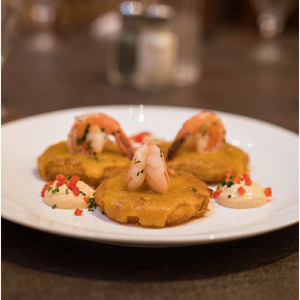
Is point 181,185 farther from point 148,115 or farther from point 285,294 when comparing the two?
point 148,115

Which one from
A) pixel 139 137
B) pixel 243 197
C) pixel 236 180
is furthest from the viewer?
pixel 139 137

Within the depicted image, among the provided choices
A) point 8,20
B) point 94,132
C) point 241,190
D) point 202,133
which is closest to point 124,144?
point 94,132

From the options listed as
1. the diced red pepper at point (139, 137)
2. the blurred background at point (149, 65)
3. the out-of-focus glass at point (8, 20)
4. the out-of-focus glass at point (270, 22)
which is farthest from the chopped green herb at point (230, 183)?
the out-of-focus glass at point (270, 22)

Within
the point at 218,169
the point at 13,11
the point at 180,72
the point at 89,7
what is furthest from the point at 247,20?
the point at 218,169

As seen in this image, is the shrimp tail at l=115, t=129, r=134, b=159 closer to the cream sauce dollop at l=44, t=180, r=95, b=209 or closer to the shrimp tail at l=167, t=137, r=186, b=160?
the shrimp tail at l=167, t=137, r=186, b=160

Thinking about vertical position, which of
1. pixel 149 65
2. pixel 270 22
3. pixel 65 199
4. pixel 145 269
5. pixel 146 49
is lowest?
pixel 145 269

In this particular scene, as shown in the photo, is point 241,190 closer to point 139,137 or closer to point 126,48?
point 139,137
